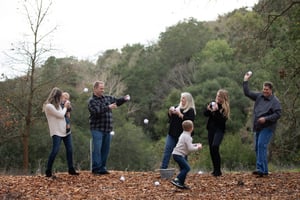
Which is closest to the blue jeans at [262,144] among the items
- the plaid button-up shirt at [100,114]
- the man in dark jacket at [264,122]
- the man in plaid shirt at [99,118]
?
the man in dark jacket at [264,122]

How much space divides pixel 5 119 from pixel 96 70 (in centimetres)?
2723

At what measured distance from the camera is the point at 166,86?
42.7m

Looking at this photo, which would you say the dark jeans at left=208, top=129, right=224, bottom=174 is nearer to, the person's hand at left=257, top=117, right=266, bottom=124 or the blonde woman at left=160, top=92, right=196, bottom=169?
the blonde woman at left=160, top=92, right=196, bottom=169

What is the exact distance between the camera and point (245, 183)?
25.7 feet

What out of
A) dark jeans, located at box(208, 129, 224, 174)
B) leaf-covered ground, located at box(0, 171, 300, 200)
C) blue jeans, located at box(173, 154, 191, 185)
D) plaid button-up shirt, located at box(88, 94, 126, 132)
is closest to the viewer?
leaf-covered ground, located at box(0, 171, 300, 200)

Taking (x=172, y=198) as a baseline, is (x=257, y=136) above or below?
above

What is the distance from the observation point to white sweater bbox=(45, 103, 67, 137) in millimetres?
7734

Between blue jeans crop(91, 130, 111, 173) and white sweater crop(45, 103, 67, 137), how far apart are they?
577mm

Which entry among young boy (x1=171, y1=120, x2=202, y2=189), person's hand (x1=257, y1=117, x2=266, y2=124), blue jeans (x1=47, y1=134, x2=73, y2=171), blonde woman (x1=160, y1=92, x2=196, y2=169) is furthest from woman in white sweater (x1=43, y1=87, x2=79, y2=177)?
person's hand (x1=257, y1=117, x2=266, y2=124)

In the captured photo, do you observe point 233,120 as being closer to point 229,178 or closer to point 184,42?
point 184,42

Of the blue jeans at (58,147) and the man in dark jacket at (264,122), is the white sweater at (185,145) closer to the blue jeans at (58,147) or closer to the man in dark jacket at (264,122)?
the man in dark jacket at (264,122)

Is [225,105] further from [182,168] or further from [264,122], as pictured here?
[182,168]

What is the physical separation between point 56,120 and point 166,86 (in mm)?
35014

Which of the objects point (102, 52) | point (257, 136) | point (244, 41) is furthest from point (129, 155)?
point (102, 52)
